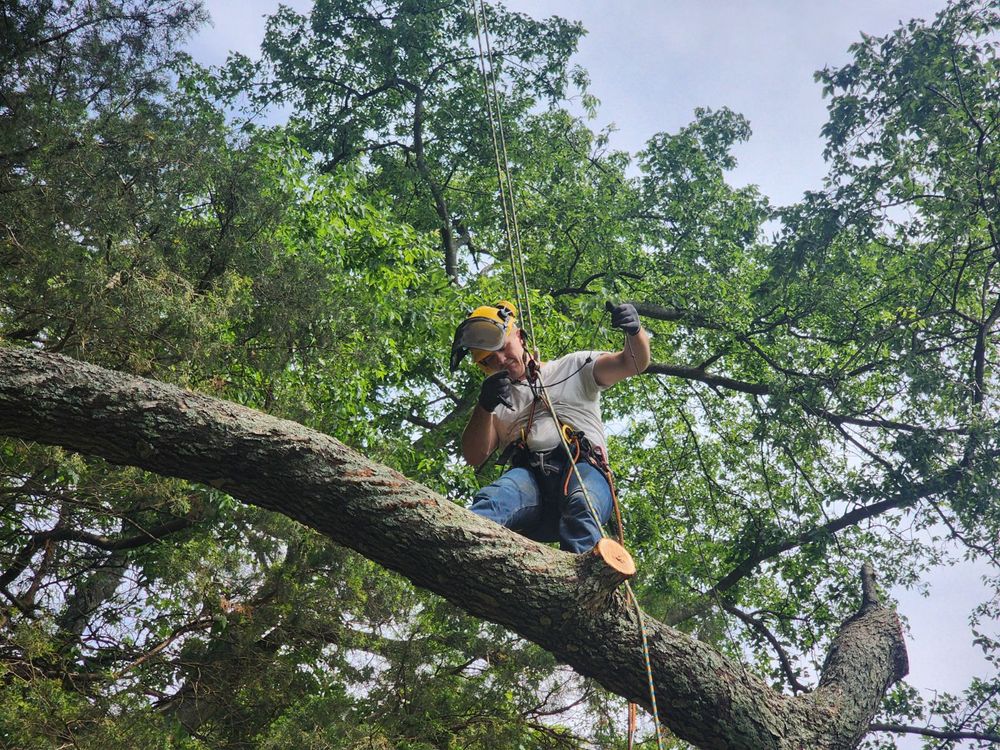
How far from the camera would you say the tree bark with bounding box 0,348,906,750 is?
9.76 ft

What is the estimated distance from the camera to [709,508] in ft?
33.6

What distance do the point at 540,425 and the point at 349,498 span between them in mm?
1231

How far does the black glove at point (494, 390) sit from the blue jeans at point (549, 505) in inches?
12.4

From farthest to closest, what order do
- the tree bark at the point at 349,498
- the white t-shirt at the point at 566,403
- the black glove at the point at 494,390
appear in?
the white t-shirt at the point at 566,403 → the black glove at the point at 494,390 → the tree bark at the point at 349,498

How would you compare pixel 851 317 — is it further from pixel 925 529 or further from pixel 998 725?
pixel 998 725

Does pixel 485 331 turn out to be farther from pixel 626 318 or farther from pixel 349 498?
pixel 349 498

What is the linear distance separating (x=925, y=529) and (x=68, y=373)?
23.9ft

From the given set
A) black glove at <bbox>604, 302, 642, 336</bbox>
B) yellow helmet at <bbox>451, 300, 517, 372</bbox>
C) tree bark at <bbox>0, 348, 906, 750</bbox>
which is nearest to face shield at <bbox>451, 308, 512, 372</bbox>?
yellow helmet at <bbox>451, 300, 517, 372</bbox>

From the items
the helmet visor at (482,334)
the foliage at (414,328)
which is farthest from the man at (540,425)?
the foliage at (414,328)

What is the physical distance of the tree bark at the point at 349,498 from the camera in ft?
9.76

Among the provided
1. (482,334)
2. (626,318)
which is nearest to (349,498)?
(482,334)

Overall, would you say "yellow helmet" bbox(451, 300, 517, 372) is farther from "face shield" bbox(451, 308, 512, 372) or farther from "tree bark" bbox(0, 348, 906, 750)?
"tree bark" bbox(0, 348, 906, 750)

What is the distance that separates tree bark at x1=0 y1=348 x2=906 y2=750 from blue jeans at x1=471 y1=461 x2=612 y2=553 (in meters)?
0.56

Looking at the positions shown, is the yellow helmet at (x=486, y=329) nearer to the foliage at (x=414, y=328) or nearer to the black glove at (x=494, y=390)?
the black glove at (x=494, y=390)
